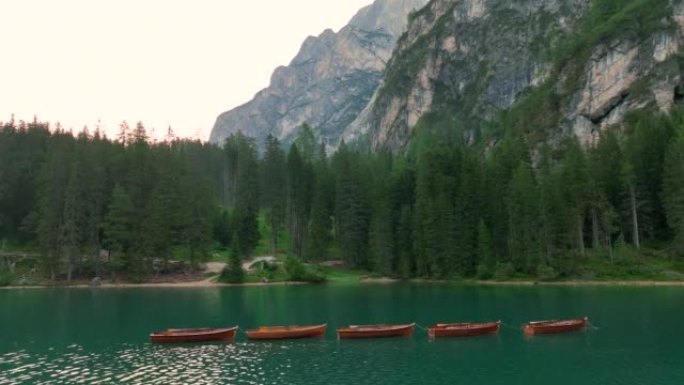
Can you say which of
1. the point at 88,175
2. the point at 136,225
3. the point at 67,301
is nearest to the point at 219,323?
the point at 67,301

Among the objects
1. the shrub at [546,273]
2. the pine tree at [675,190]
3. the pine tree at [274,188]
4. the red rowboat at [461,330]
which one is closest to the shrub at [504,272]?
the shrub at [546,273]

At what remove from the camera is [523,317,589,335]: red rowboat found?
5294cm

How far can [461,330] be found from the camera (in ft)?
174

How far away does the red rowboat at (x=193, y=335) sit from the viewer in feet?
173

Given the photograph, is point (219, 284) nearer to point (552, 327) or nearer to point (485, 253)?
point (485, 253)

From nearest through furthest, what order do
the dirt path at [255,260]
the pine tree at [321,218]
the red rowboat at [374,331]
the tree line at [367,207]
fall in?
1. the red rowboat at [374,331]
2. the tree line at [367,207]
3. the dirt path at [255,260]
4. the pine tree at [321,218]

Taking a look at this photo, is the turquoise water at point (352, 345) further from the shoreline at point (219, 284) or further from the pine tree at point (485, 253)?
the pine tree at point (485, 253)

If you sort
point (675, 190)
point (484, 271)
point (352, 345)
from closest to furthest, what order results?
point (352, 345), point (675, 190), point (484, 271)

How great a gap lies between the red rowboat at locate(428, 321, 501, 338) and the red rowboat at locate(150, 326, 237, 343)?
20.9 metres

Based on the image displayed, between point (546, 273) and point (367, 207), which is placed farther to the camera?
point (367, 207)

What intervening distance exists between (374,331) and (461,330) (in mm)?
8876

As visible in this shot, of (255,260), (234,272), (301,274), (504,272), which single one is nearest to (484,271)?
(504,272)

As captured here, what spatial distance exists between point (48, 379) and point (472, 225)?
92.4 meters

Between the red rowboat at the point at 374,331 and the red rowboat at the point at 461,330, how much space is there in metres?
2.57
